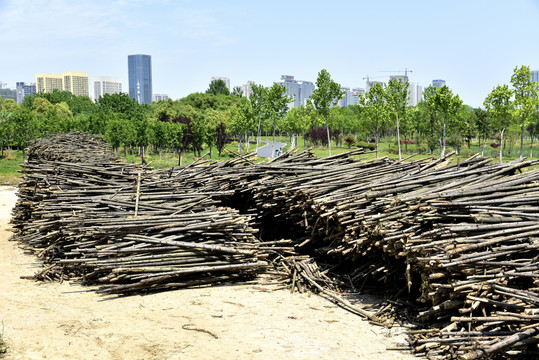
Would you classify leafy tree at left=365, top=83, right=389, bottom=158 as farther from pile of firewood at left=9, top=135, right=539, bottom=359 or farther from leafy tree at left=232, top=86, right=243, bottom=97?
leafy tree at left=232, top=86, right=243, bottom=97

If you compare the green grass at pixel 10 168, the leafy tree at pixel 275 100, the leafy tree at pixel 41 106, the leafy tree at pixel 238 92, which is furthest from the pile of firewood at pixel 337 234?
the leafy tree at pixel 238 92

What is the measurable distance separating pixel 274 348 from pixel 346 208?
9.46ft

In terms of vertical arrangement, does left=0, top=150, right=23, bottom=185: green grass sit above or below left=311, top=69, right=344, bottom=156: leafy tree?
below

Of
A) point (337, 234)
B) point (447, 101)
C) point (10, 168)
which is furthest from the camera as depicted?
point (10, 168)

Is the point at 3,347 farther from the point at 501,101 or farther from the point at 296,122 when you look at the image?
the point at 296,122

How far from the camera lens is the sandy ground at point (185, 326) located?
5668mm

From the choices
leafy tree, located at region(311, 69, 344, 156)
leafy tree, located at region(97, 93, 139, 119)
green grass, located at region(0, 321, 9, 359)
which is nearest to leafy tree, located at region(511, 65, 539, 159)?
leafy tree, located at region(311, 69, 344, 156)

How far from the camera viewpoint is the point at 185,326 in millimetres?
6438

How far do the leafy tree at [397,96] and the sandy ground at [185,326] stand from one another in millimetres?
28053

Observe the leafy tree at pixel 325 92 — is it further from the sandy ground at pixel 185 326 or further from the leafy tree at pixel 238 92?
the leafy tree at pixel 238 92

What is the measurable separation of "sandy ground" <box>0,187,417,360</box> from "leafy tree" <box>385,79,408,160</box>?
2805 centimetres

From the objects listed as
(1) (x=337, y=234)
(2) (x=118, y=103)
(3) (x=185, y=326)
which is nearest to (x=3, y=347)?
(3) (x=185, y=326)

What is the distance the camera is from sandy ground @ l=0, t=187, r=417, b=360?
5.67 m

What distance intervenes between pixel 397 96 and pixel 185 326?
99.5 feet
